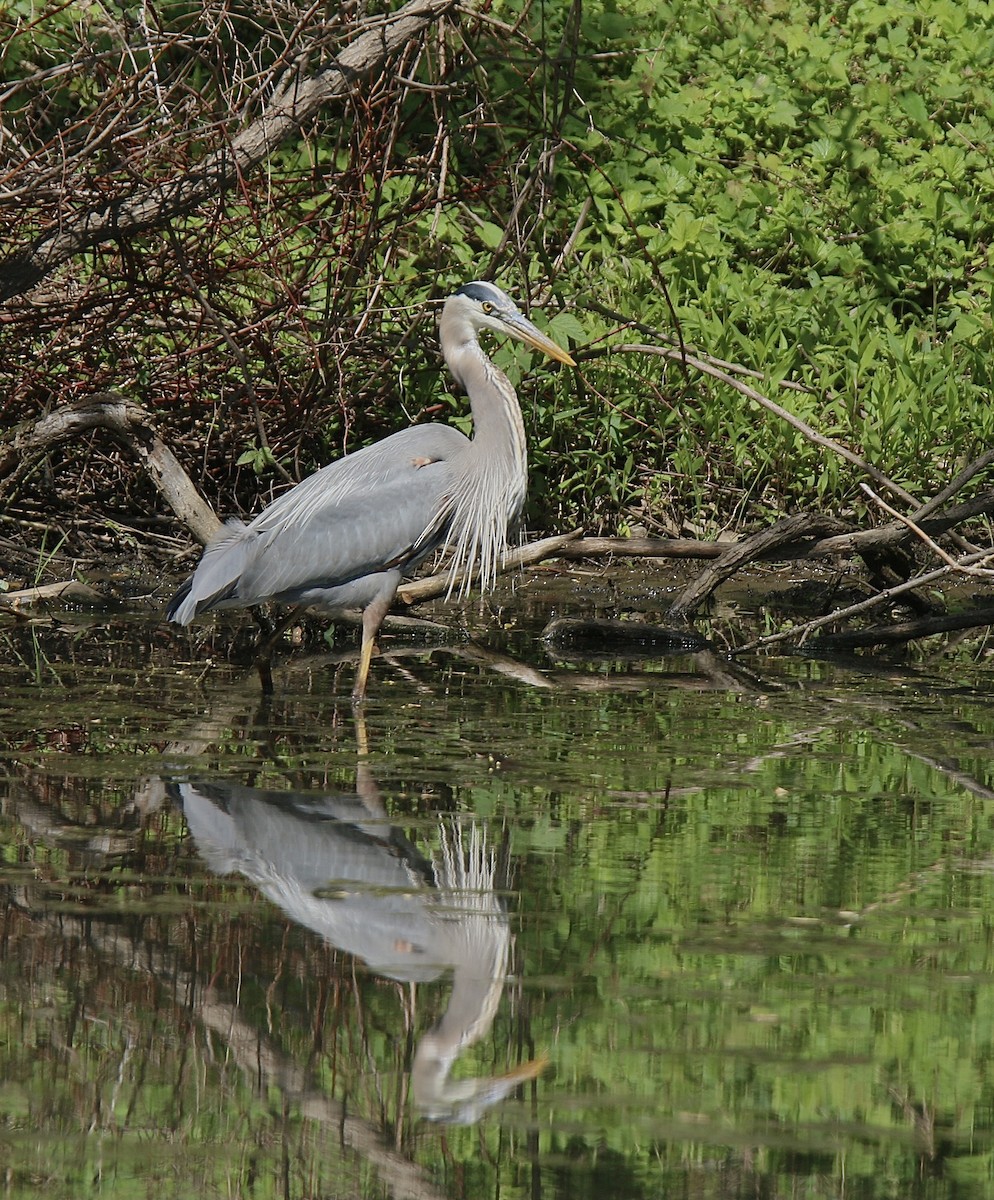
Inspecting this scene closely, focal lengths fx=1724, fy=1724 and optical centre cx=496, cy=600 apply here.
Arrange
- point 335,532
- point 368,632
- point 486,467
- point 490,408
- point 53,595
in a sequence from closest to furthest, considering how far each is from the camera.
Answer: point 368,632 → point 335,532 → point 486,467 → point 490,408 → point 53,595

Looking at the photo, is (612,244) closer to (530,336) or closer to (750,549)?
(530,336)

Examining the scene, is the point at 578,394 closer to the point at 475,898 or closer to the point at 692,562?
the point at 692,562

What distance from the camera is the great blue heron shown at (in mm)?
6312

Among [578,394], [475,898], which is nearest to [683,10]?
[578,394]

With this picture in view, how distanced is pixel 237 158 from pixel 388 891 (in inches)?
153

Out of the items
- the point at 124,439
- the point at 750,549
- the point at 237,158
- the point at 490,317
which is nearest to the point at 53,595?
the point at 124,439

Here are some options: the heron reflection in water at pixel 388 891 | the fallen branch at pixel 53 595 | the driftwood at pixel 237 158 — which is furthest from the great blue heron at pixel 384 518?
the heron reflection in water at pixel 388 891

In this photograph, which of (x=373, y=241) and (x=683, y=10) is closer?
(x=373, y=241)

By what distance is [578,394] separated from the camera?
27.8 ft

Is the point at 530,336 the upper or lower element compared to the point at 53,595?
upper

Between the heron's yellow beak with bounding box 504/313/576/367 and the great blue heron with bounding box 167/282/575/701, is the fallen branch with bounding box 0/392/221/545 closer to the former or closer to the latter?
the great blue heron with bounding box 167/282/575/701

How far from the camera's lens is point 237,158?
670cm

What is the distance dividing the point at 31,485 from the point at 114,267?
3.76 feet

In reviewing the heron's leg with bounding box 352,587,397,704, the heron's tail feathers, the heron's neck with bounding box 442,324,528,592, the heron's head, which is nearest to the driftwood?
the heron's head
